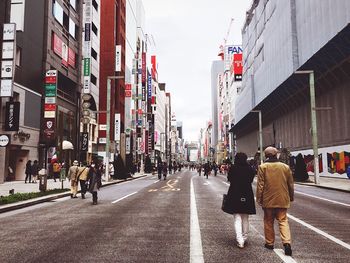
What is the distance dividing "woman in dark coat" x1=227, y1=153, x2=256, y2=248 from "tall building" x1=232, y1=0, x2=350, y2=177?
28828mm

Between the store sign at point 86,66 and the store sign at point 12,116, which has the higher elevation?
the store sign at point 86,66

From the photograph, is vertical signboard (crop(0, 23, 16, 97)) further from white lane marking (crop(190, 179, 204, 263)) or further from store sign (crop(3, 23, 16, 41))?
white lane marking (crop(190, 179, 204, 263))

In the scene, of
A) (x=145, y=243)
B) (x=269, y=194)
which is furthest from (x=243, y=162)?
(x=145, y=243)

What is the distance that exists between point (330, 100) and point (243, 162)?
36.3m

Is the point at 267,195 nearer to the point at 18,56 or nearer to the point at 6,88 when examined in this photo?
the point at 6,88

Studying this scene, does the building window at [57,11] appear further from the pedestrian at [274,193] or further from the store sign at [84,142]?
the pedestrian at [274,193]

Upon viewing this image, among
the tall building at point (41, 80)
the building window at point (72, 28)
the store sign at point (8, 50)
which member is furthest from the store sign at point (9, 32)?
the building window at point (72, 28)

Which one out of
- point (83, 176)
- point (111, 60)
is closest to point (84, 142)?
point (83, 176)

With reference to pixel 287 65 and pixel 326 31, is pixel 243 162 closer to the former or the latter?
pixel 326 31

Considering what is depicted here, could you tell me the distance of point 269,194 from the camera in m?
6.20

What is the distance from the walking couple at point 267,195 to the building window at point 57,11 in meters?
35.1

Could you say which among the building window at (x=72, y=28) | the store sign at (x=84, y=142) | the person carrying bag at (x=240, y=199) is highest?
the building window at (x=72, y=28)

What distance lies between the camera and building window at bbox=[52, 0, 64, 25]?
3705cm

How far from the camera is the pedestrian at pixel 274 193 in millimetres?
6105
